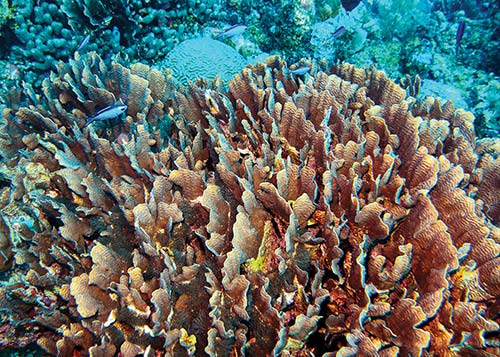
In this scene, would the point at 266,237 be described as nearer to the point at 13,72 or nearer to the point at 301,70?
the point at 301,70

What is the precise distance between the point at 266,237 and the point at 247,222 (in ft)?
0.76

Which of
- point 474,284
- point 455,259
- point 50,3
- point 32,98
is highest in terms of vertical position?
point 50,3

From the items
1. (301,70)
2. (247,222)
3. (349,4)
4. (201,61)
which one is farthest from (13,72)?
(349,4)

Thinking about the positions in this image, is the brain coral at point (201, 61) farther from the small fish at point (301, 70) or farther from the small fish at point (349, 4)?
the small fish at point (349, 4)

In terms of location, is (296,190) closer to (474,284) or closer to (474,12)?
(474,284)

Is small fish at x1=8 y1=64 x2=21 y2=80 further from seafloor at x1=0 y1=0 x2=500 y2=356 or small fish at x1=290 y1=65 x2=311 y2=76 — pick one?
small fish at x1=290 y1=65 x2=311 y2=76

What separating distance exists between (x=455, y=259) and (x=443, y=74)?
729cm

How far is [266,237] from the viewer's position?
6.64 ft

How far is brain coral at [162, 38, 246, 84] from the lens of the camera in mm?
5266

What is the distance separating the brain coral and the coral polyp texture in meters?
2.55

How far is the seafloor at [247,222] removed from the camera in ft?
5.61

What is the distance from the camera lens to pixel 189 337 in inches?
71.6

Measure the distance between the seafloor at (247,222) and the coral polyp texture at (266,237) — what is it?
0.01 meters

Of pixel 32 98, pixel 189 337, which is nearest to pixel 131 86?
pixel 32 98
